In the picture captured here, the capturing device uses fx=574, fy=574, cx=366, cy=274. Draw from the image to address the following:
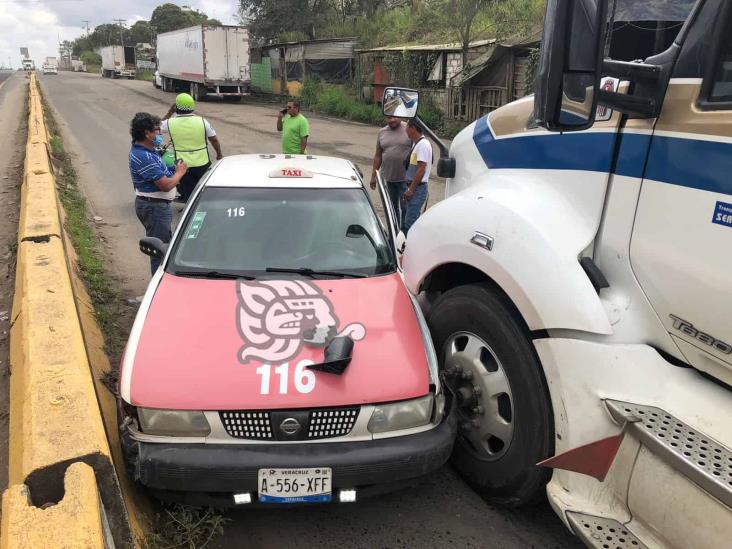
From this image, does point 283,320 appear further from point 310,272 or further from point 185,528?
point 185,528

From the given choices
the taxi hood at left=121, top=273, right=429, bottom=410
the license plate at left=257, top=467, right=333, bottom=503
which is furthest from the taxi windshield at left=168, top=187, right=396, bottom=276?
the license plate at left=257, top=467, right=333, bottom=503

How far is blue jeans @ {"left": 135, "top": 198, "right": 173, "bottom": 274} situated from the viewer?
532 cm

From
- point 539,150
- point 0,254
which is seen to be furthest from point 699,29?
point 0,254

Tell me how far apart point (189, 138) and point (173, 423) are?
17.8 ft

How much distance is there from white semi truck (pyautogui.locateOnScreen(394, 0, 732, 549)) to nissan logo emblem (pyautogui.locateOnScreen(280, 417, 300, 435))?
3.09 ft

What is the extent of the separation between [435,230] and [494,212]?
0.50 meters

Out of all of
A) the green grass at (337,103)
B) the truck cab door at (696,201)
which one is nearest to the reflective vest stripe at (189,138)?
the truck cab door at (696,201)

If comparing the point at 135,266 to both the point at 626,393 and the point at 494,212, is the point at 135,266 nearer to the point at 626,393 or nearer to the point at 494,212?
the point at 494,212

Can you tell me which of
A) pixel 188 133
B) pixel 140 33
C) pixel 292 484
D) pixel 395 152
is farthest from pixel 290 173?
pixel 140 33

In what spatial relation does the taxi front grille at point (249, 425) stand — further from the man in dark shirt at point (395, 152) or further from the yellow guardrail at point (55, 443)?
the man in dark shirt at point (395, 152)

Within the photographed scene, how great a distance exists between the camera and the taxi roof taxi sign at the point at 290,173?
4127 millimetres

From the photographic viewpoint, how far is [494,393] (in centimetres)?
282

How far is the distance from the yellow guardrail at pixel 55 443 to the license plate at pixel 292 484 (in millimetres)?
579

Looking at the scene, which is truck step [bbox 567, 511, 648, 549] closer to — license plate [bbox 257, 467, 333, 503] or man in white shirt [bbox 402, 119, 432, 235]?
license plate [bbox 257, 467, 333, 503]
